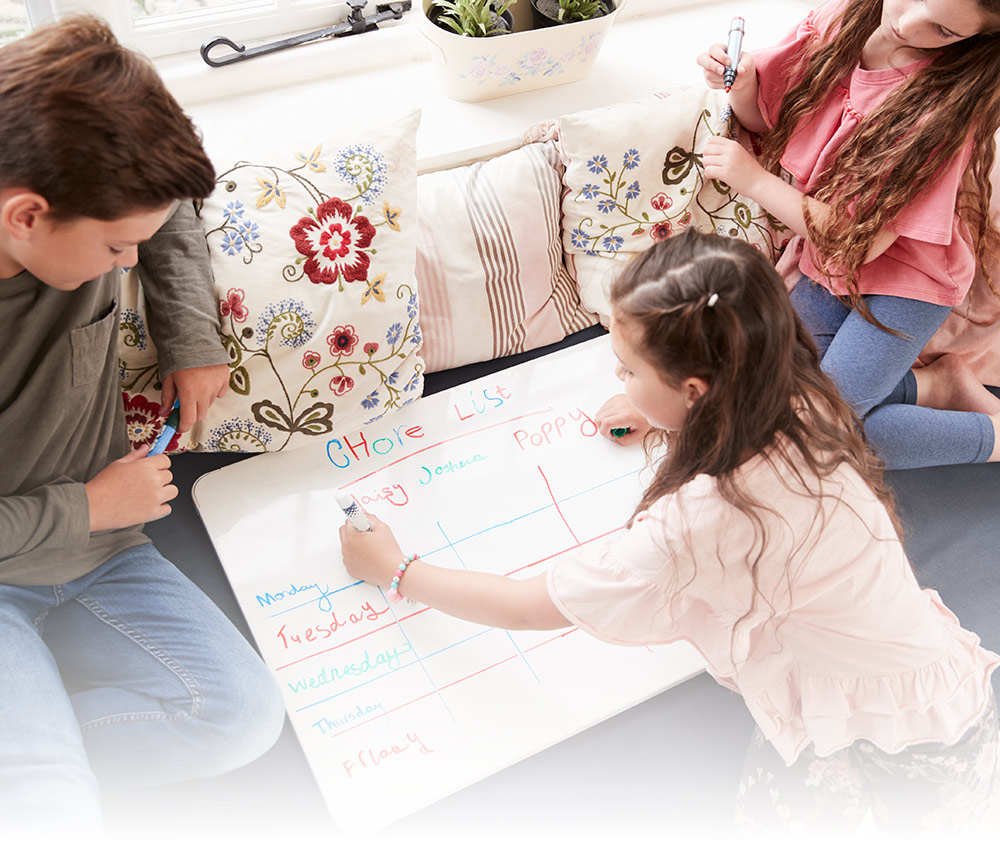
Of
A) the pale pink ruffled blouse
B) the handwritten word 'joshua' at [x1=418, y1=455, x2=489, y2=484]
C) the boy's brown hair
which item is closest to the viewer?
the boy's brown hair

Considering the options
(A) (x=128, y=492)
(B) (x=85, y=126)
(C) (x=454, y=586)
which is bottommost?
(C) (x=454, y=586)

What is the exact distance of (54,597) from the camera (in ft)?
3.03

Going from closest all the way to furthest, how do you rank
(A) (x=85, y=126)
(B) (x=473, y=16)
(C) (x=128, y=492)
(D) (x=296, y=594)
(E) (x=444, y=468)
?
(A) (x=85, y=126), (C) (x=128, y=492), (D) (x=296, y=594), (E) (x=444, y=468), (B) (x=473, y=16)

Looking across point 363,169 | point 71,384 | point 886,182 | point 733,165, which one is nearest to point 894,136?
point 886,182

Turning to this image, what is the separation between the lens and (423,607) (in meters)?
1.03

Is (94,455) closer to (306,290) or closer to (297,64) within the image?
(306,290)

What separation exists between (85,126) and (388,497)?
0.57 m

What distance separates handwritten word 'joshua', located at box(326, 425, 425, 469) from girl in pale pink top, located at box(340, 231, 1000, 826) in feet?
0.69

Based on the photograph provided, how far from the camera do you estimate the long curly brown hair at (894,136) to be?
1037mm

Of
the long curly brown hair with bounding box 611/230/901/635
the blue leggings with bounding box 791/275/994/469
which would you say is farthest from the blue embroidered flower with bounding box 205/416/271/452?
the blue leggings with bounding box 791/275/994/469

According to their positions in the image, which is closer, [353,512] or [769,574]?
[769,574]

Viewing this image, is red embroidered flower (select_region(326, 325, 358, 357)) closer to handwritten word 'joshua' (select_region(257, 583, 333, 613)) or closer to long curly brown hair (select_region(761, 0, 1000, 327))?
handwritten word 'joshua' (select_region(257, 583, 333, 613))

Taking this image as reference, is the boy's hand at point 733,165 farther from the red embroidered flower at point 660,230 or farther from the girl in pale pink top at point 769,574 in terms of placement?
the girl in pale pink top at point 769,574

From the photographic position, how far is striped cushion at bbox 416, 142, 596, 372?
1189 millimetres
